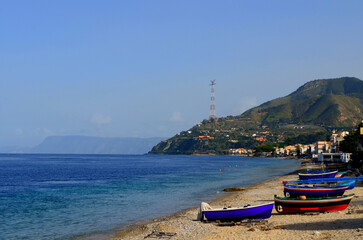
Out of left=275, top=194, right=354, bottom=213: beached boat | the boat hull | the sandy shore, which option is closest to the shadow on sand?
the sandy shore

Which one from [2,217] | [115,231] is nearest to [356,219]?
[115,231]

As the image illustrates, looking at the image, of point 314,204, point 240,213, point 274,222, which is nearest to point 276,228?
point 274,222

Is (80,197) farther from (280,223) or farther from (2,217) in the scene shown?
(280,223)

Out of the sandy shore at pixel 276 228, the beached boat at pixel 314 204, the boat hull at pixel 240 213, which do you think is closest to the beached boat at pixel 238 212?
the boat hull at pixel 240 213

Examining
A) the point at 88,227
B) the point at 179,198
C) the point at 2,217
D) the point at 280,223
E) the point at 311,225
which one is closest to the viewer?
the point at 311,225

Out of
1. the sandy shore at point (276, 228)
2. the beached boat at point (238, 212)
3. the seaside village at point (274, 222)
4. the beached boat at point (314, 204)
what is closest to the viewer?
the sandy shore at point (276, 228)

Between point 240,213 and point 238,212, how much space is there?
153mm

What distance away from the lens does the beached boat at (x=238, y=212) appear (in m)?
25.8

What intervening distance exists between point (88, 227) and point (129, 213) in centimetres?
639

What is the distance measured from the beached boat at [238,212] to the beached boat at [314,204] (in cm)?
268

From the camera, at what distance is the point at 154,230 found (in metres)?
26.4

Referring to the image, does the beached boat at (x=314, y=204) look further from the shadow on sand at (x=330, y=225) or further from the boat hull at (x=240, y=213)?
the shadow on sand at (x=330, y=225)

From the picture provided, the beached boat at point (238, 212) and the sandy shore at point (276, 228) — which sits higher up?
the beached boat at point (238, 212)

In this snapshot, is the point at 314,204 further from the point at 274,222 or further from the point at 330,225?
the point at 330,225
